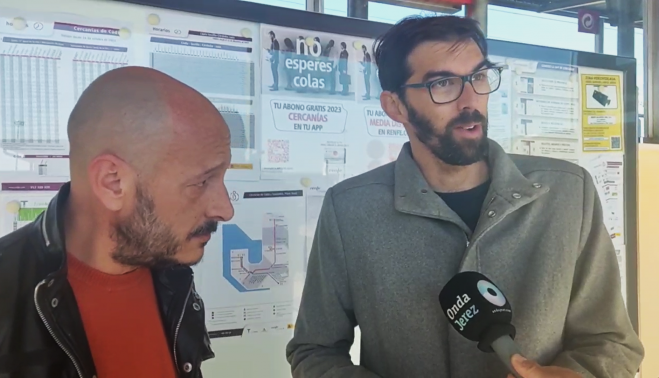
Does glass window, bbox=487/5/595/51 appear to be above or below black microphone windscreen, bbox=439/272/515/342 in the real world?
above

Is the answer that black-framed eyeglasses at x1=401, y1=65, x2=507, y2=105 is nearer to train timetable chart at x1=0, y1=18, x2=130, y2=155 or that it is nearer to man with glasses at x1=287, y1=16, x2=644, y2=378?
man with glasses at x1=287, y1=16, x2=644, y2=378

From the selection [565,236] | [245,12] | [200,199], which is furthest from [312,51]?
[565,236]

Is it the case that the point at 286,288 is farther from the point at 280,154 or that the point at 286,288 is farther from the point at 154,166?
the point at 154,166

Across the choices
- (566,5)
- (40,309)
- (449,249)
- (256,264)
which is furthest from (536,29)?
(40,309)

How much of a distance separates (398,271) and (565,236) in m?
0.37

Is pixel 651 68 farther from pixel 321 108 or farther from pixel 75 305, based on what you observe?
pixel 75 305

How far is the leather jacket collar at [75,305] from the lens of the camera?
93 cm

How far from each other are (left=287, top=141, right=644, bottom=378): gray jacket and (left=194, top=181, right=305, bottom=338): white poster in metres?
0.12

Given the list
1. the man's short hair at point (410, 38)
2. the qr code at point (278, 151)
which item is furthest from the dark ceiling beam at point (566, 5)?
the qr code at point (278, 151)

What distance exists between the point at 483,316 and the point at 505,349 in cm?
6

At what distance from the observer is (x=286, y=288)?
4.33ft

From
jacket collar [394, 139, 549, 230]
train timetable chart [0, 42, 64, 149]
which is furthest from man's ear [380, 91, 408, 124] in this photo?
train timetable chart [0, 42, 64, 149]

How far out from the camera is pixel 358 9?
1.46 m

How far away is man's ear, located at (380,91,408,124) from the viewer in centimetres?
125
